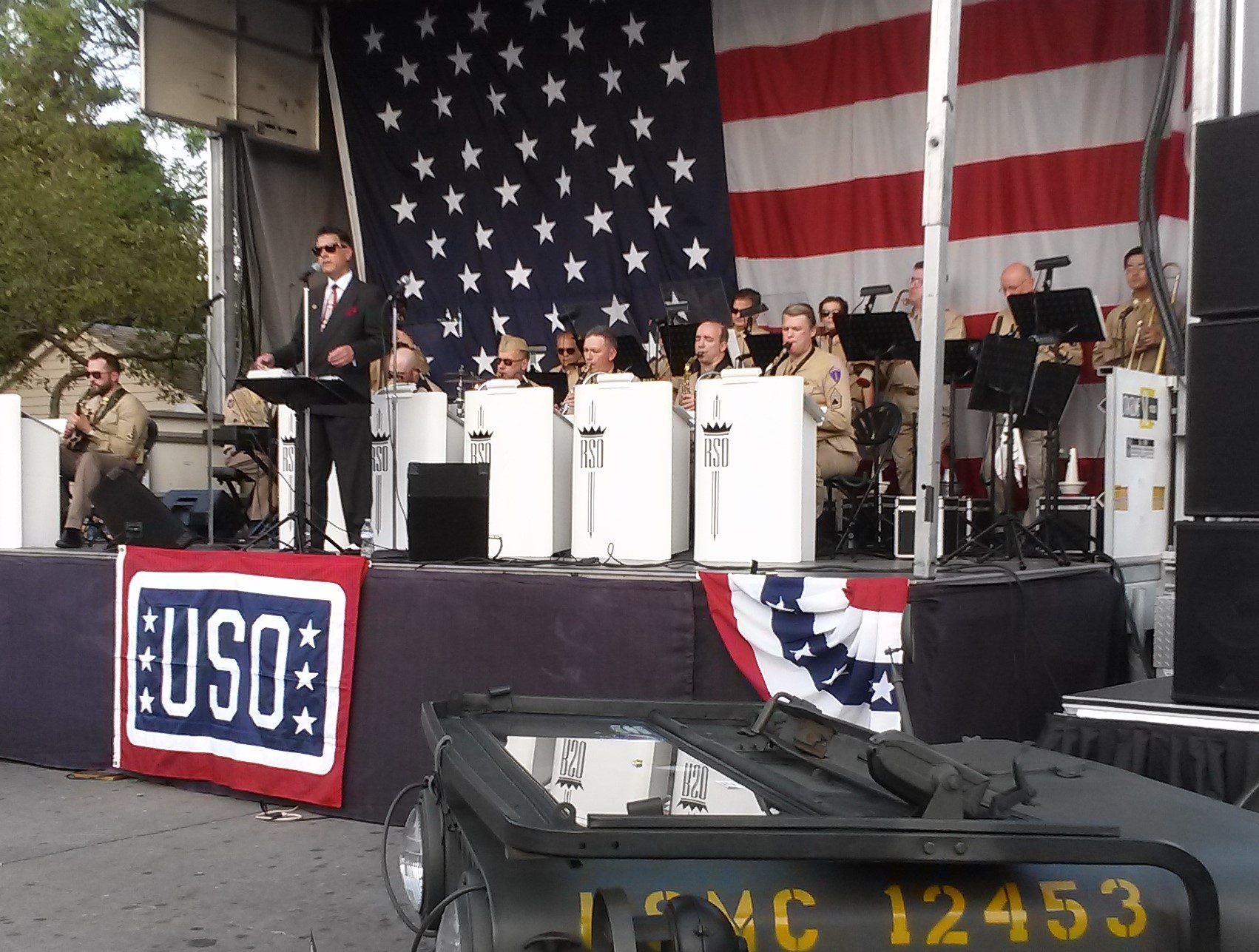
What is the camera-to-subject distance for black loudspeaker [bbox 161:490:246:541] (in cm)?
1084

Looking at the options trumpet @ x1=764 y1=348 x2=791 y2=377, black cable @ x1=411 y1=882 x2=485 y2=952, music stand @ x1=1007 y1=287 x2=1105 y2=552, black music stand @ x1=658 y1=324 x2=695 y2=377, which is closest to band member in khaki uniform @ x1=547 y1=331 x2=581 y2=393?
black music stand @ x1=658 y1=324 x2=695 y2=377

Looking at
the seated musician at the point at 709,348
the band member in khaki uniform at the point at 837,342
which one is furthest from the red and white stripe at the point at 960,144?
the seated musician at the point at 709,348

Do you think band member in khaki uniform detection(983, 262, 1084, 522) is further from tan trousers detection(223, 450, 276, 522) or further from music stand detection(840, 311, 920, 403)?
tan trousers detection(223, 450, 276, 522)

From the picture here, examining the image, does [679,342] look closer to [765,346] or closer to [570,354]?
[765,346]

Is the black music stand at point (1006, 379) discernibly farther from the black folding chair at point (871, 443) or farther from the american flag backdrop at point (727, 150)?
the american flag backdrop at point (727, 150)

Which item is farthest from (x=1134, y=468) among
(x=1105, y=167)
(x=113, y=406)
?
(x=113, y=406)

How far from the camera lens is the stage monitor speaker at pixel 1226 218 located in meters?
3.70

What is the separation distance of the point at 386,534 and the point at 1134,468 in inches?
180

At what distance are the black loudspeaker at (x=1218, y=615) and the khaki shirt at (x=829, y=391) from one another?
4.06 m

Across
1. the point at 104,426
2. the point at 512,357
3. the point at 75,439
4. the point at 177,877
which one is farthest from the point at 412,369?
the point at 177,877

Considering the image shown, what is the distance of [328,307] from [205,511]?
3932 millimetres

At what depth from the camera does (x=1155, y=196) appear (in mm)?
8406

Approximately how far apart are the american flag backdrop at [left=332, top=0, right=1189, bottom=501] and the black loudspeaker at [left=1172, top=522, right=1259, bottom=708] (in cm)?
512

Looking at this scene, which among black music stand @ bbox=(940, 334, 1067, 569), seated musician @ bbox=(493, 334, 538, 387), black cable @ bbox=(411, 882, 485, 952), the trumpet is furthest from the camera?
seated musician @ bbox=(493, 334, 538, 387)
